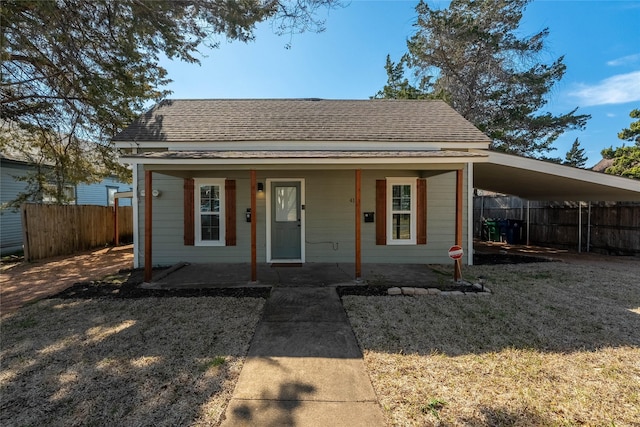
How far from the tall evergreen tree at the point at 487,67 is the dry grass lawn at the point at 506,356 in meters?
11.0

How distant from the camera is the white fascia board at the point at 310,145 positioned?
7.27 meters

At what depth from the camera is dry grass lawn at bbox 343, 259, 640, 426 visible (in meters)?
2.27

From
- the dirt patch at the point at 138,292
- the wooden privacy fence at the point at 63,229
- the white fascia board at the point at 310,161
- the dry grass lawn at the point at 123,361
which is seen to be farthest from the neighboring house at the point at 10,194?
the dry grass lawn at the point at 123,361

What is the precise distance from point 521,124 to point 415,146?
400 inches

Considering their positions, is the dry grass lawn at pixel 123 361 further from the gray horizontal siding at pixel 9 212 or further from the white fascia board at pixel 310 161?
the gray horizontal siding at pixel 9 212

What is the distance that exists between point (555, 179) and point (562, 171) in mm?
512

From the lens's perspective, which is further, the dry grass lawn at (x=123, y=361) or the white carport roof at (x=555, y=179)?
the white carport roof at (x=555, y=179)

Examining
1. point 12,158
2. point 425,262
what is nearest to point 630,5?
point 425,262

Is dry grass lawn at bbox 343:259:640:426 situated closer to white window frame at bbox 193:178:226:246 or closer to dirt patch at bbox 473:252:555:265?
dirt patch at bbox 473:252:555:265

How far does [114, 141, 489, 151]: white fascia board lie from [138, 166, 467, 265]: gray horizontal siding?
63cm

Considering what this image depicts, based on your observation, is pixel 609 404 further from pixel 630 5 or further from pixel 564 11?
pixel 564 11

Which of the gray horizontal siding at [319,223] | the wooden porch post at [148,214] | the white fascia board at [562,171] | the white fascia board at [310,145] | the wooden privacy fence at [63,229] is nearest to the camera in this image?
the wooden porch post at [148,214]

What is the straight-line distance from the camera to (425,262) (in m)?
7.54

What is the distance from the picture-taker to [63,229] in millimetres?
9484
